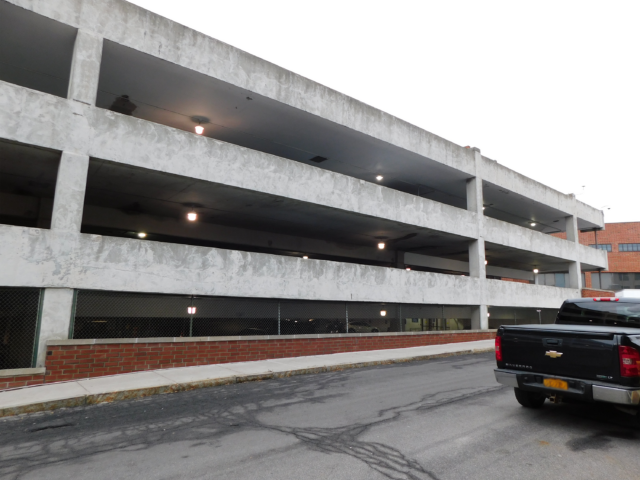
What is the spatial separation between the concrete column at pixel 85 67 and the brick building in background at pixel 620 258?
4903 centimetres

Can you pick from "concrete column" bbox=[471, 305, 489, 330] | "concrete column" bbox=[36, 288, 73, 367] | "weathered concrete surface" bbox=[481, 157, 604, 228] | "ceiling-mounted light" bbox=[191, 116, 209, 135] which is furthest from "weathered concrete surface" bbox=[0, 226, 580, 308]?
"weathered concrete surface" bbox=[481, 157, 604, 228]

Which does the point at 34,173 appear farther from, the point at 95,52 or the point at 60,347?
the point at 60,347

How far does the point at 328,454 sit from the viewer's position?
15.5 feet

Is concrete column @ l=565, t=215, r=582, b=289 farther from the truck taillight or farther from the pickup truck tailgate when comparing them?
the truck taillight

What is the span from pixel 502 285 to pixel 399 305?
24.9 feet

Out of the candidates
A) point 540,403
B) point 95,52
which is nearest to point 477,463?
point 540,403

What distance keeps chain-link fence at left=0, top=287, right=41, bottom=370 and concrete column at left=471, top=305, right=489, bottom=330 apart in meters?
17.8

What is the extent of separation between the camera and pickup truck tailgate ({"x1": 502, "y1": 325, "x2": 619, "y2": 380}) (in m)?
5.24

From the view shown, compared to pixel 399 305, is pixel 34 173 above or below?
above

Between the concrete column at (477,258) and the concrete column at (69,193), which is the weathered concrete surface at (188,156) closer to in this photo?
the concrete column at (69,193)

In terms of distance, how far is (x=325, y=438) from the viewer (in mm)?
5332

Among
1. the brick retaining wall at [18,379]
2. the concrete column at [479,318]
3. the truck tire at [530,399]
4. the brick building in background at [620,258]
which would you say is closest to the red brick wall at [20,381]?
the brick retaining wall at [18,379]

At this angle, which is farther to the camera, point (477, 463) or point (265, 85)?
point (265, 85)

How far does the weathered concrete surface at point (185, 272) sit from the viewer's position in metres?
9.20
